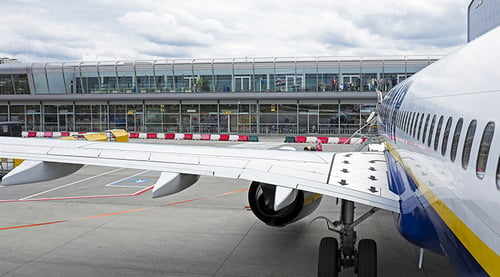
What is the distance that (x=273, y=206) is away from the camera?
383 inches

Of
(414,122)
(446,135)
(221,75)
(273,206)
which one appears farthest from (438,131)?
(221,75)

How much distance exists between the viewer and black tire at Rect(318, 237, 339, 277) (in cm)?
780

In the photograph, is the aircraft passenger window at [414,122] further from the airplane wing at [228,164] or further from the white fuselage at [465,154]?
the airplane wing at [228,164]

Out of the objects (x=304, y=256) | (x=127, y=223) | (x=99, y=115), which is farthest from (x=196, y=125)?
(x=304, y=256)

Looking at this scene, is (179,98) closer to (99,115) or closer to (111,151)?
(99,115)

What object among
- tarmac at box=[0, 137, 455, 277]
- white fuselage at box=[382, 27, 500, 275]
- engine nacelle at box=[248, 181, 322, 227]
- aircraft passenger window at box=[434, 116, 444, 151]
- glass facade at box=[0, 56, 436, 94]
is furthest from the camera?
glass facade at box=[0, 56, 436, 94]

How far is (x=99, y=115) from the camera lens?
50.5 m

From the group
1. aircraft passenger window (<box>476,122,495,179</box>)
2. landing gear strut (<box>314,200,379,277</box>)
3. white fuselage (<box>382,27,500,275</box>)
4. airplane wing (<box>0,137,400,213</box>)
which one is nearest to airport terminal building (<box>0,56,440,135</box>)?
airplane wing (<box>0,137,400,213</box>)

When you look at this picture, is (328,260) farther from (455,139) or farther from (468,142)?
(468,142)

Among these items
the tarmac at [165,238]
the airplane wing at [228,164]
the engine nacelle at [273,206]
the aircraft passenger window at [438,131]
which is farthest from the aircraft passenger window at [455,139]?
the engine nacelle at [273,206]

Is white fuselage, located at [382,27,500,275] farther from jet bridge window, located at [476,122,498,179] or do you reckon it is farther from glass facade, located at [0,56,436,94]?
glass facade, located at [0,56,436,94]

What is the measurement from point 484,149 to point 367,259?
14.8 feet

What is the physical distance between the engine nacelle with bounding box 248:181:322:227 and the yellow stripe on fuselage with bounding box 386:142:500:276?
429cm

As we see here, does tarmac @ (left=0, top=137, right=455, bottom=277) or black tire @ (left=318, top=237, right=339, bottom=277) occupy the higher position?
black tire @ (left=318, top=237, right=339, bottom=277)
